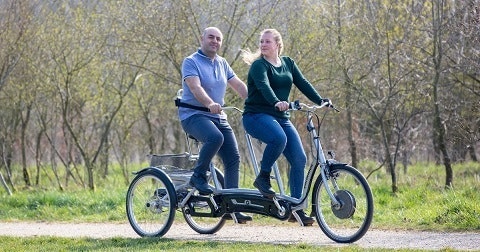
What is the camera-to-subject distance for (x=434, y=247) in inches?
328

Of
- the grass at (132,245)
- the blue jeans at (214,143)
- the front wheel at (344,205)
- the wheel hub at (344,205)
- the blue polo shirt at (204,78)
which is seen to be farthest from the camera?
the blue polo shirt at (204,78)

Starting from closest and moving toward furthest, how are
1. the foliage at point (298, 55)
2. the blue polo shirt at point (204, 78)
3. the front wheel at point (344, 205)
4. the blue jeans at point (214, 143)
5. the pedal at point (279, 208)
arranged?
the front wheel at point (344, 205) → the pedal at point (279, 208) → the blue jeans at point (214, 143) → the blue polo shirt at point (204, 78) → the foliage at point (298, 55)

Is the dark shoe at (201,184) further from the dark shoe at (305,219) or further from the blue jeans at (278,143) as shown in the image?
the dark shoe at (305,219)

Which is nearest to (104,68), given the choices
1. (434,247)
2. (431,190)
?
(431,190)

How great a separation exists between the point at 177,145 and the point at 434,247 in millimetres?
15810

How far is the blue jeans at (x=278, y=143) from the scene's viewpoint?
29.2 feet

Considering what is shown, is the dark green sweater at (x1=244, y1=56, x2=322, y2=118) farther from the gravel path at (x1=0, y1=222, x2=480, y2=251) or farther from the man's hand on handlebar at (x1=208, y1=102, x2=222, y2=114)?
the gravel path at (x1=0, y1=222, x2=480, y2=251)

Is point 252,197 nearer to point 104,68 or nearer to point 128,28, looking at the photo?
point 128,28

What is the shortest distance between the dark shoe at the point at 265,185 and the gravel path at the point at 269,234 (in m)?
0.48

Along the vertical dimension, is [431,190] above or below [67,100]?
below

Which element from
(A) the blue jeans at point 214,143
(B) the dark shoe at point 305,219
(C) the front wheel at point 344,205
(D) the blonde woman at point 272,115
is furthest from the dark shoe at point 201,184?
(C) the front wheel at point 344,205

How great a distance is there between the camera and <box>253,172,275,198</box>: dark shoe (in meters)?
9.04

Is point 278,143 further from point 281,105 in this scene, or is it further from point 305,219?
point 305,219

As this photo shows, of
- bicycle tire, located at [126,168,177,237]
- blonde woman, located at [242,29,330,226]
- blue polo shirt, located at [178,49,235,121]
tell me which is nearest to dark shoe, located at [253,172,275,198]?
blonde woman, located at [242,29,330,226]
